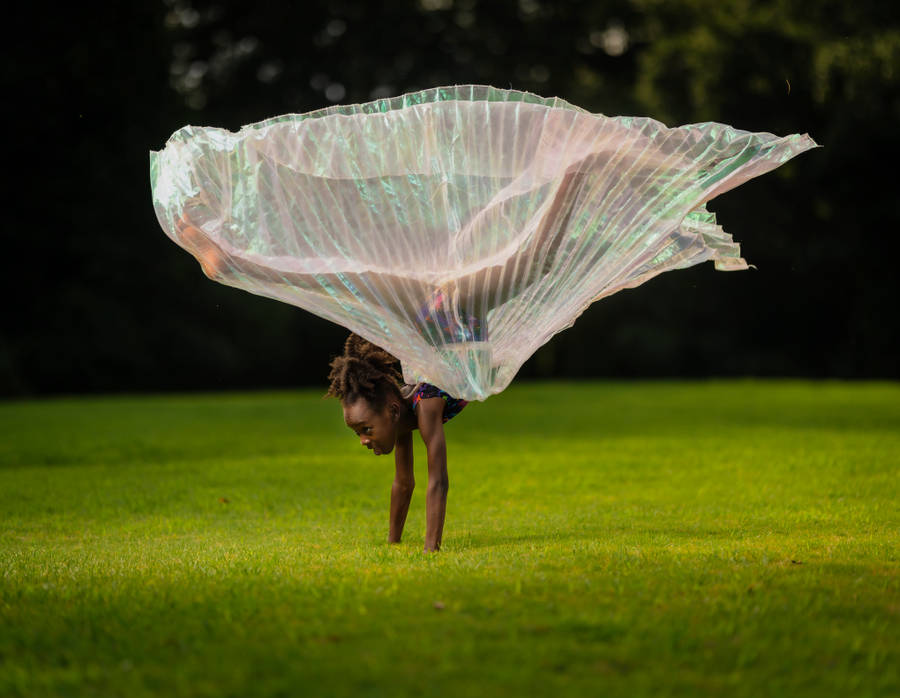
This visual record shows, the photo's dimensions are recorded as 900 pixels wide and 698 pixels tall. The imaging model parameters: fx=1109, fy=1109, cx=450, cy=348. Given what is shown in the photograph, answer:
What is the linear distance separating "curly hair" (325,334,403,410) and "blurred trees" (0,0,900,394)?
2656 centimetres

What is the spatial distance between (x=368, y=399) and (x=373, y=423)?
0.16 m

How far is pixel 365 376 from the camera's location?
7.10m

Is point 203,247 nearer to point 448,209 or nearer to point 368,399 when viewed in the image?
point 368,399

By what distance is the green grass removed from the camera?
428 centimetres

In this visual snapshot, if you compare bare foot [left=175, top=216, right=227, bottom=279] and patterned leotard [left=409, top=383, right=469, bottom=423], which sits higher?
bare foot [left=175, top=216, right=227, bottom=279]

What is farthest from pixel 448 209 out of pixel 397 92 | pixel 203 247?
pixel 397 92

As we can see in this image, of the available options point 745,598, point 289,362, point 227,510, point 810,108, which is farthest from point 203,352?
point 745,598

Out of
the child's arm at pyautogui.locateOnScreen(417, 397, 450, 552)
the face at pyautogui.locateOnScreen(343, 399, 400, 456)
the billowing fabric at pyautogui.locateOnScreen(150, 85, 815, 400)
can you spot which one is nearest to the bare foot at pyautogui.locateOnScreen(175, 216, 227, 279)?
the billowing fabric at pyautogui.locateOnScreen(150, 85, 815, 400)

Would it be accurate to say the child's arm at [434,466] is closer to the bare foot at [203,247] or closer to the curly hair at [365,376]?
the curly hair at [365,376]

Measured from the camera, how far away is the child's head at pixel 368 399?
23.2ft

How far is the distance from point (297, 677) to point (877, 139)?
38254 mm

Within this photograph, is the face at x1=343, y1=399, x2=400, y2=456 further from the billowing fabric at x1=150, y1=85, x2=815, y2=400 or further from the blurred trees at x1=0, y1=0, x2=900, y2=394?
the blurred trees at x1=0, y1=0, x2=900, y2=394

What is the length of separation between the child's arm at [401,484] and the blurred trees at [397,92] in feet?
85.8

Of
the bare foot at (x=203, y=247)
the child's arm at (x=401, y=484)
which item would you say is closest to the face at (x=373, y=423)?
the child's arm at (x=401, y=484)
